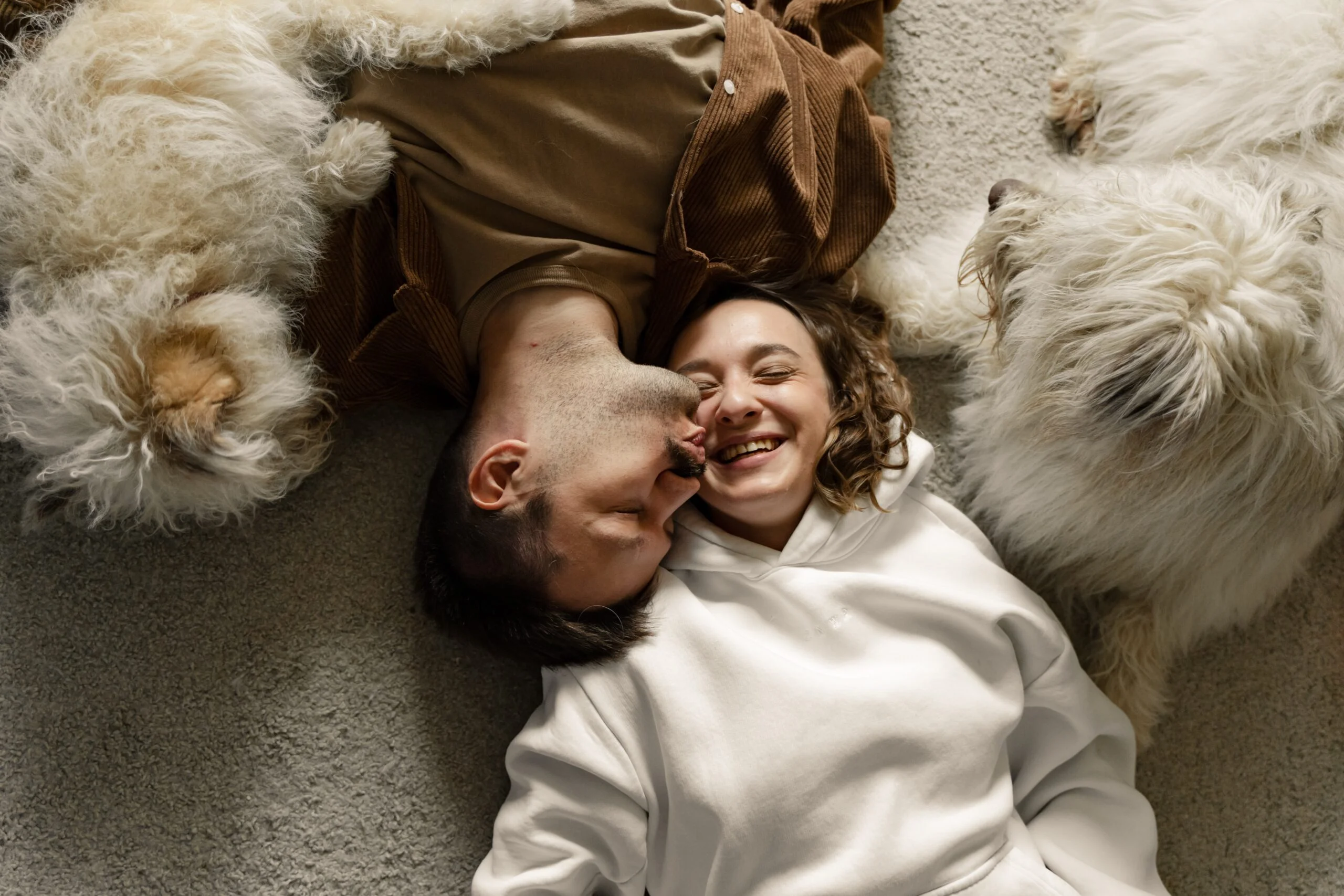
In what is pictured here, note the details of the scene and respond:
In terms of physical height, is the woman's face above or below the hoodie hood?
above

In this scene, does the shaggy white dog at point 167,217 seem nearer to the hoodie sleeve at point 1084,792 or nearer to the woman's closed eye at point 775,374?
the woman's closed eye at point 775,374

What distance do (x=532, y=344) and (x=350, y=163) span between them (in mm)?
331

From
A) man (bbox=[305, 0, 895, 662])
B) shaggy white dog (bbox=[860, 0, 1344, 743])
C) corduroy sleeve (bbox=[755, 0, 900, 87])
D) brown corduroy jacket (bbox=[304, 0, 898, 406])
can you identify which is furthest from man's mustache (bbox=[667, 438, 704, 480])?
corduroy sleeve (bbox=[755, 0, 900, 87])

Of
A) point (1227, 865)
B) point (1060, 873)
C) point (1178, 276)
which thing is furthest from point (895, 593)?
point (1227, 865)

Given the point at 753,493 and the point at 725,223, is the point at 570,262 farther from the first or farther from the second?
the point at 753,493

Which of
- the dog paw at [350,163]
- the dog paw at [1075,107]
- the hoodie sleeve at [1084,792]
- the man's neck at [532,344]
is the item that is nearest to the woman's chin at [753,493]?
the man's neck at [532,344]

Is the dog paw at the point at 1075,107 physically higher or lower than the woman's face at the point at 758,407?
higher

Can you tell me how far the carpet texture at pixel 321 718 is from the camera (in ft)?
4.33

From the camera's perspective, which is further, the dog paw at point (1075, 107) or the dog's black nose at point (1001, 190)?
the dog paw at point (1075, 107)

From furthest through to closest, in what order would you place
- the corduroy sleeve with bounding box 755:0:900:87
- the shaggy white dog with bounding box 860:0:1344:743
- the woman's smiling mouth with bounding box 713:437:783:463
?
the corduroy sleeve with bounding box 755:0:900:87
the woman's smiling mouth with bounding box 713:437:783:463
the shaggy white dog with bounding box 860:0:1344:743

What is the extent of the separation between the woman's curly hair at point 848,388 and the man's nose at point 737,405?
5.2 inches

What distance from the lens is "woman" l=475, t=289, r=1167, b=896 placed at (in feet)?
4.06

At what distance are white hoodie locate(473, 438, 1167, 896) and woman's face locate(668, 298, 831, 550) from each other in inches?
3.1

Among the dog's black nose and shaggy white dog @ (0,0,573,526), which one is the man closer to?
shaggy white dog @ (0,0,573,526)
